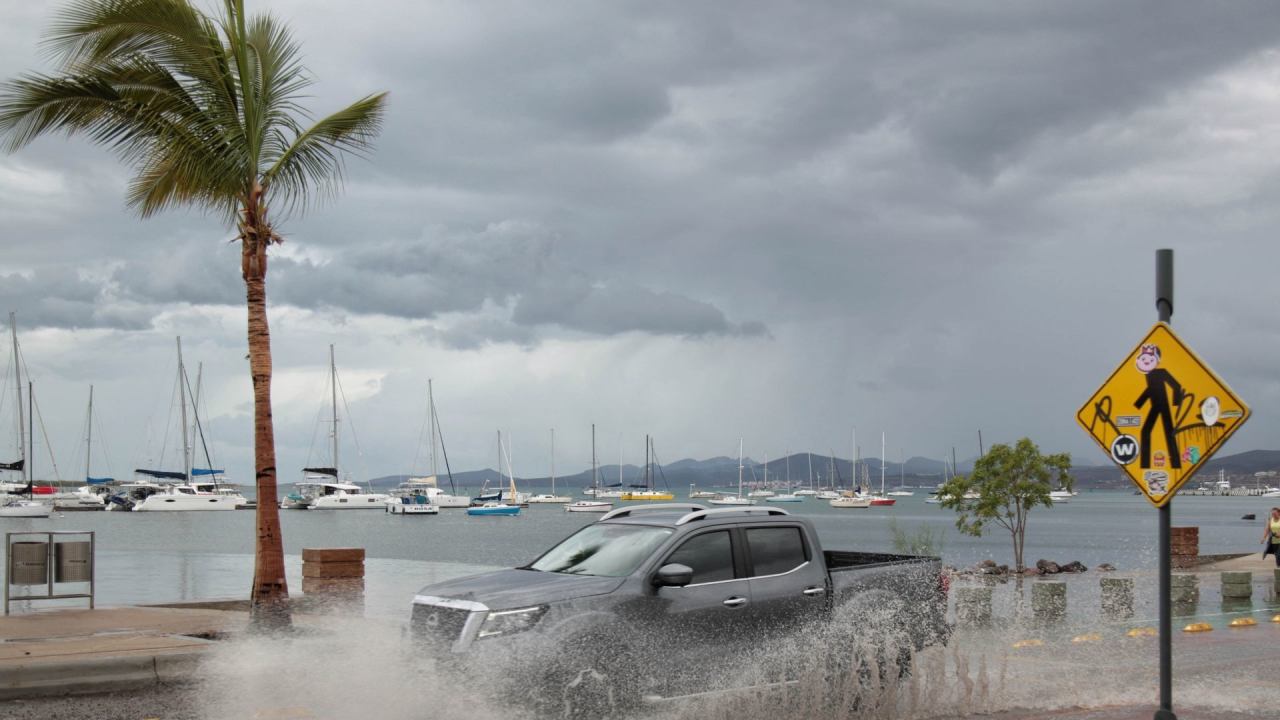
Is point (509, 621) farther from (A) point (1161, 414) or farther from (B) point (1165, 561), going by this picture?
(A) point (1161, 414)

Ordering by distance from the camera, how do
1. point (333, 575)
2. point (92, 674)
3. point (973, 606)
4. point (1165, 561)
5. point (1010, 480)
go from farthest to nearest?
point (1010, 480), point (333, 575), point (973, 606), point (92, 674), point (1165, 561)

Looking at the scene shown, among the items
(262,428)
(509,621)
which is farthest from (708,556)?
(262,428)

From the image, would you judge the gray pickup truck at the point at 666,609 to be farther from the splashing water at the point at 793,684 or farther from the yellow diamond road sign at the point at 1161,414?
the yellow diamond road sign at the point at 1161,414

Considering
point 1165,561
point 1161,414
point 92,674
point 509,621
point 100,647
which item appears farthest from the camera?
point 100,647

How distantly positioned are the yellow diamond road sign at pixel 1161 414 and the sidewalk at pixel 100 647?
906 cm

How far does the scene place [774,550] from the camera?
1060 centimetres

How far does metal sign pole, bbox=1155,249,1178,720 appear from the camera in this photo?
8359mm

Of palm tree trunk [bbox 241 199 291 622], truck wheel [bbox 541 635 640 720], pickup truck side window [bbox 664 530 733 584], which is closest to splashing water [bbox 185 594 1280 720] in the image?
truck wheel [bbox 541 635 640 720]

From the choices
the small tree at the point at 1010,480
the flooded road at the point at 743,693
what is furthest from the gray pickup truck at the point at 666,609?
the small tree at the point at 1010,480

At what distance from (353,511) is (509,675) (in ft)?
503

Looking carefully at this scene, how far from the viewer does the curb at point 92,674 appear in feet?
35.8

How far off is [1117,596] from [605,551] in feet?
44.7

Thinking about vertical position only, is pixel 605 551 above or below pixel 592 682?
above

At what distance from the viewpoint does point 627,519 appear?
10.7m
